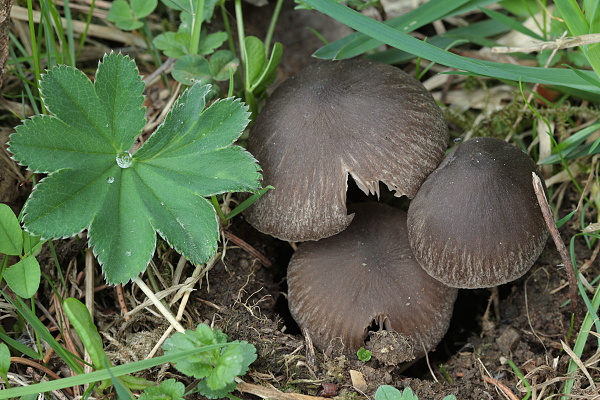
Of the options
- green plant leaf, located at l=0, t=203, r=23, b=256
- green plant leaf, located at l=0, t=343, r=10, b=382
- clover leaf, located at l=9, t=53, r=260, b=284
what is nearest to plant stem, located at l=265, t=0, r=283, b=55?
clover leaf, located at l=9, t=53, r=260, b=284

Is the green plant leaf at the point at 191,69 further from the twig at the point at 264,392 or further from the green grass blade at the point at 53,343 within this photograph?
the twig at the point at 264,392

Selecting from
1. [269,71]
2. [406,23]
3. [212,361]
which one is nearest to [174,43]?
[269,71]

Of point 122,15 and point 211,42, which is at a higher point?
point 122,15

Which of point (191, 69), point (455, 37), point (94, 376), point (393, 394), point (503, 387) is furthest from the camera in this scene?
point (455, 37)

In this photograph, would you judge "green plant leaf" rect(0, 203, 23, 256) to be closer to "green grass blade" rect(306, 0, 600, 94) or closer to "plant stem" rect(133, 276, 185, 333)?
"plant stem" rect(133, 276, 185, 333)

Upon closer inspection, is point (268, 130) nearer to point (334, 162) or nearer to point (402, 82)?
point (334, 162)

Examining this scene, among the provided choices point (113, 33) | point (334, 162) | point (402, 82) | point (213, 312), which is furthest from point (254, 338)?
point (113, 33)

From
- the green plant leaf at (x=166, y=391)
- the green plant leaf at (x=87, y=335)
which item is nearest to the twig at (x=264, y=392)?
the green plant leaf at (x=166, y=391)

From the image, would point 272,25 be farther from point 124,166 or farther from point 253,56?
point 124,166
